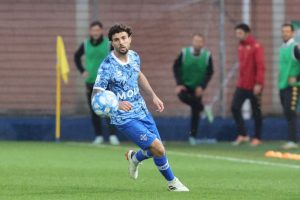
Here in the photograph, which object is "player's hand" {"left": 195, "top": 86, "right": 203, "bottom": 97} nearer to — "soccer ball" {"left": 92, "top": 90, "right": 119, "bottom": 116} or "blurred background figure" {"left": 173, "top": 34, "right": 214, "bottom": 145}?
"blurred background figure" {"left": 173, "top": 34, "right": 214, "bottom": 145}

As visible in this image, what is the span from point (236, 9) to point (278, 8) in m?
0.96

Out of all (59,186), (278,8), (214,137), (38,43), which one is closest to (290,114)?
(214,137)

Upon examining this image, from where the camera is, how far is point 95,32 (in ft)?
70.2

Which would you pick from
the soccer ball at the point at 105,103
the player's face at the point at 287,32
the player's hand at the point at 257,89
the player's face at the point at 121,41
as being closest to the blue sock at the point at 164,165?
the soccer ball at the point at 105,103

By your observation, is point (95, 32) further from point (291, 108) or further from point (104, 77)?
point (104, 77)

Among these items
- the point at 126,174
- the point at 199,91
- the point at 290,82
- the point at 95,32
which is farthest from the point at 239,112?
the point at 126,174

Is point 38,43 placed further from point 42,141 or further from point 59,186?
point 59,186

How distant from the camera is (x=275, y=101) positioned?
2391cm

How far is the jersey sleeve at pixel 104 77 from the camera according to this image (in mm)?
12695

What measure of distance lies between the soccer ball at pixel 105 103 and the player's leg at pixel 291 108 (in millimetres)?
8324

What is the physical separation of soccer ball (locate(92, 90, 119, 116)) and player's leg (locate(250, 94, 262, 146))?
941 cm

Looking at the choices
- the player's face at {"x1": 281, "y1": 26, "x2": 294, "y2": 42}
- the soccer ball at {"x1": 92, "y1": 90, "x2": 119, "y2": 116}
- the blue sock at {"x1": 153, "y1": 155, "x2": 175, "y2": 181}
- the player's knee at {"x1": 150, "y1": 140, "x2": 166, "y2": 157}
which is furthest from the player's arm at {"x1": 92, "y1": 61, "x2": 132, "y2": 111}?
the player's face at {"x1": 281, "y1": 26, "x2": 294, "y2": 42}

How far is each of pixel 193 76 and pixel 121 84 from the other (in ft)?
30.2

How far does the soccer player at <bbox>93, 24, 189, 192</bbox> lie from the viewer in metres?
12.7
